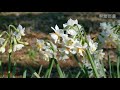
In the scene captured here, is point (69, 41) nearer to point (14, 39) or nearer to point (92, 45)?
point (92, 45)

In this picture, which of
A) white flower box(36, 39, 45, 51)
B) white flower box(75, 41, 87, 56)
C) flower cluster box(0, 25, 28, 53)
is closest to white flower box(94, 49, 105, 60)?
white flower box(75, 41, 87, 56)

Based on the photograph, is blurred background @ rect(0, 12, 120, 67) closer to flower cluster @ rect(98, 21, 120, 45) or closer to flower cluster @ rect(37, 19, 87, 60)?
flower cluster @ rect(98, 21, 120, 45)

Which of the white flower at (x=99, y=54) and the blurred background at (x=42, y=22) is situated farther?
the blurred background at (x=42, y=22)

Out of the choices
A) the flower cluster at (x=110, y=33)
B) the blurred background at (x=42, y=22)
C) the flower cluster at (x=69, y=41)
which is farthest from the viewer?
the blurred background at (x=42, y=22)

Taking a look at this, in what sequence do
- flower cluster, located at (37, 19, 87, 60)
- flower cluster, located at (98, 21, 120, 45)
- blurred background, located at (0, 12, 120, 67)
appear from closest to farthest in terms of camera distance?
flower cluster, located at (37, 19, 87, 60), flower cluster, located at (98, 21, 120, 45), blurred background, located at (0, 12, 120, 67)

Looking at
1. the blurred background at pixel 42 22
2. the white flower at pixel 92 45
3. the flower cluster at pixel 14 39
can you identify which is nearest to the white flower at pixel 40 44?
the flower cluster at pixel 14 39

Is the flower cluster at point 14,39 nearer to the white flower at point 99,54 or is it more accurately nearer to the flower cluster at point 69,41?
the flower cluster at point 69,41

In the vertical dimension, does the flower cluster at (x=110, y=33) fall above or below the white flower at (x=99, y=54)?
above

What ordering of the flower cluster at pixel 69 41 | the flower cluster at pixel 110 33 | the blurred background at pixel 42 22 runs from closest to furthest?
the flower cluster at pixel 69 41 → the flower cluster at pixel 110 33 → the blurred background at pixel 42 22

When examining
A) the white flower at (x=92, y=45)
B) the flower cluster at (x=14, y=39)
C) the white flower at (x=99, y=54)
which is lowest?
the white flower at (x=99, y=54)
